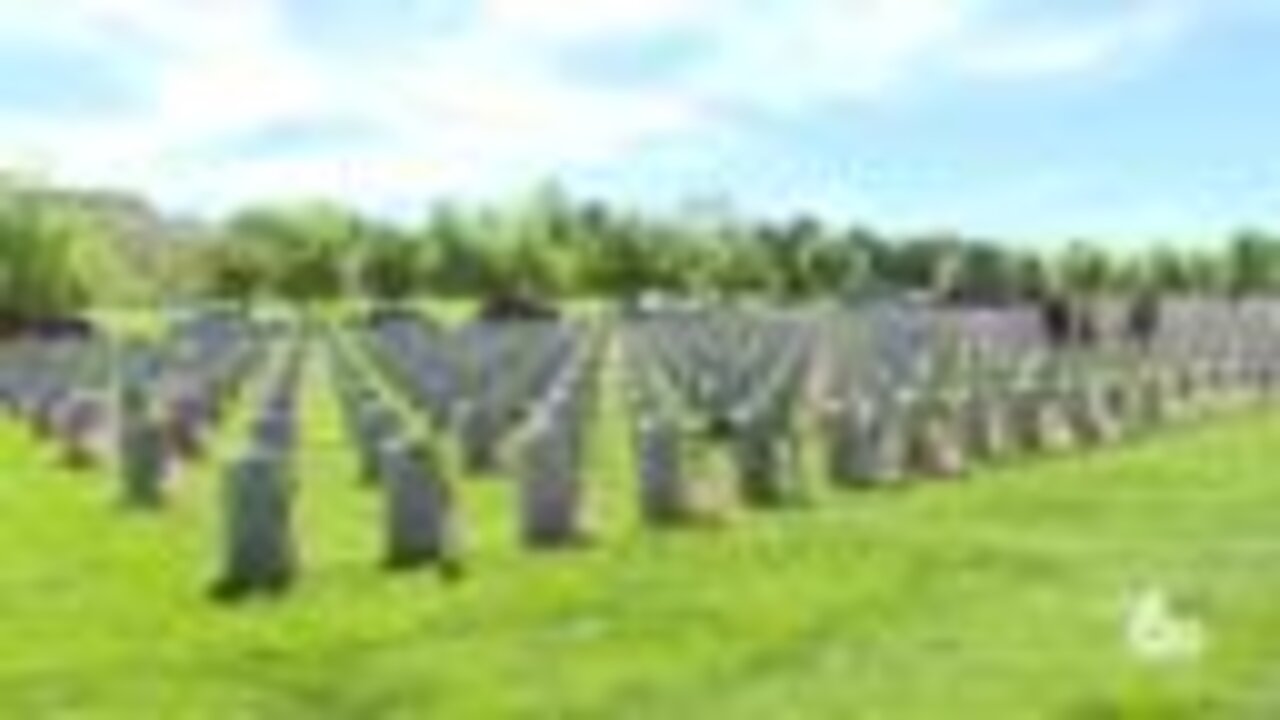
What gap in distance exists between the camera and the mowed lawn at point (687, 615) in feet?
59.5

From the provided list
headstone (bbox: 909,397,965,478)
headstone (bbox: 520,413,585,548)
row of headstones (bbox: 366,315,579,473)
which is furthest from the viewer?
row of headstones (bbox: 366,315,579,473)

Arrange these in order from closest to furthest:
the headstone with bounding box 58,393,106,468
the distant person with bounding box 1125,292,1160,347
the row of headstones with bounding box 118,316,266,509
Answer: the row of headstones with bounding box 118,316,266,509
the headstone with bounding box 58,393,106,468
the distant person with bounding box 1125,292,1160,347

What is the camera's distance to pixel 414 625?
837 inches

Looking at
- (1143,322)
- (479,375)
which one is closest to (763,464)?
(479,375)

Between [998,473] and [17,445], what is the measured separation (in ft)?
47.0

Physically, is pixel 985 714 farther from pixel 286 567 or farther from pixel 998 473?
pixel 998 473

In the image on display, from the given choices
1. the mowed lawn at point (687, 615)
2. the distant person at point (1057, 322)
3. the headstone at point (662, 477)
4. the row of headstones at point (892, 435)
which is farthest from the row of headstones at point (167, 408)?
the distant person at point (1057, 322)

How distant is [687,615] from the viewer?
21469 millimetres

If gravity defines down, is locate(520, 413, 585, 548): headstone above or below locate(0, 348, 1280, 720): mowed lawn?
above

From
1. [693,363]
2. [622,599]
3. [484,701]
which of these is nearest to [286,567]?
[622,599]

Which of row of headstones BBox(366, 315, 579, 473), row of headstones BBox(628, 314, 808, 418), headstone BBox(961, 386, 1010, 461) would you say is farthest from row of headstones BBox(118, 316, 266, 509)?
headstone BBox(961, 386, 1010, 461)

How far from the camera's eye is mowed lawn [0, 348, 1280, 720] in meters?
18.1

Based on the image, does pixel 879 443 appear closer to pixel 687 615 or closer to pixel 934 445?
pixel 934 445

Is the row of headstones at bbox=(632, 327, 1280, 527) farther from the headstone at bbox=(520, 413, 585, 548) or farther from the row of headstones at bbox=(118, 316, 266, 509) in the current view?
the row of headstones at bbox=(118, 316, 266, 509)
